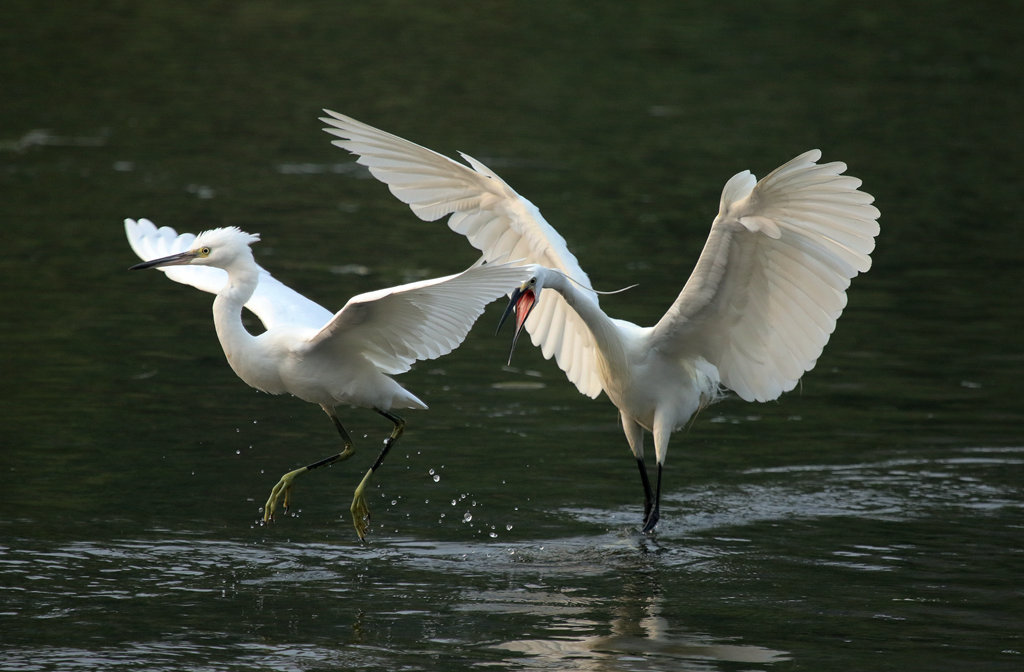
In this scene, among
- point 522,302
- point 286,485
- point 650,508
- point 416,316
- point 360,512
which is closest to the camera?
point 416,316

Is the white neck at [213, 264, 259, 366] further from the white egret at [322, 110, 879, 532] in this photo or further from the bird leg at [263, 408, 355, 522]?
the white egret at [322, 110, 879, 532]

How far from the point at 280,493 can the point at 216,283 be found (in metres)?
1.44

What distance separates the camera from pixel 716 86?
1169 inches

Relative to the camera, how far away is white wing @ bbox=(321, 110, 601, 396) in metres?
10.1

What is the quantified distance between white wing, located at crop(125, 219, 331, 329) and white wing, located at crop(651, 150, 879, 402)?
223 centimetres

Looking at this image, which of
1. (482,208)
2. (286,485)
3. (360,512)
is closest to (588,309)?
(482,208)

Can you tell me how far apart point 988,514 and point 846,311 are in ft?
18.9

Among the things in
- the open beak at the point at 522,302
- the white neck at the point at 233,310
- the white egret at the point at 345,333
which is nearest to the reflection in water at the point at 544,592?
the white egret at the point at 345,333

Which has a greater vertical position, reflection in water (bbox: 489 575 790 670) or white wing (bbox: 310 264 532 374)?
white wing (bbox: 310 264 532 374)

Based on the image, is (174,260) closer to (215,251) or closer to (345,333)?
(215,251)

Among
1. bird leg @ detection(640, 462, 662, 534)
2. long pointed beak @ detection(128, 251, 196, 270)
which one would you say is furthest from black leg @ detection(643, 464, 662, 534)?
long pointed beak @ detection(128, 251, 196, 270)

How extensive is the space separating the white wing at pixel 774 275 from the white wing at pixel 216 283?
88.0 inches

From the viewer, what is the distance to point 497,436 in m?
11.7

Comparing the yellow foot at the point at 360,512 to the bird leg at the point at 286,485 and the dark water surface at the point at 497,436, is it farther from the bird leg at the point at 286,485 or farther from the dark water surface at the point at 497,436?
the bird leg at the point at 286,485
